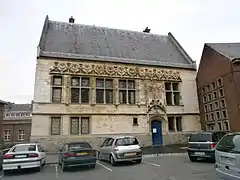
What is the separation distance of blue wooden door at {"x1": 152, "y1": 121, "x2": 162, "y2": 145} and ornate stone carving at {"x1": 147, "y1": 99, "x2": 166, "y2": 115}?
1.05m

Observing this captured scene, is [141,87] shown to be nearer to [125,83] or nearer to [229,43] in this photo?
[125,83]

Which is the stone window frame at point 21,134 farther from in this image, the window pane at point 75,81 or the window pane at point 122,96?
the window pane at point 122,96

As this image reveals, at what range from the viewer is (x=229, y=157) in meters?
5.29

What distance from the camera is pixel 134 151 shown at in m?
10.8

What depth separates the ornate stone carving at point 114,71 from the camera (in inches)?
747

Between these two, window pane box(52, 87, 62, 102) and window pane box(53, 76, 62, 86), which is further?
window pane box(53, 76, 62, 86)

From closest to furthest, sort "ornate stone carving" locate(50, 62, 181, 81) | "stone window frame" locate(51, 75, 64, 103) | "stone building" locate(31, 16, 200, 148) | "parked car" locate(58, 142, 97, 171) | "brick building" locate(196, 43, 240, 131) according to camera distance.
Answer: "parked car" locate(58, 142, 97, 171) → "brick building" locate(196, 43, 240, 131) → "stone building" locate(31, 16, 200, 148) → "stone window frame" locate(51, 75, 64, 103) → "ornate stone carving" locate(50, 62, 181, 81)

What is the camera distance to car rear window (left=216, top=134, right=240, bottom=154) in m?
5.22

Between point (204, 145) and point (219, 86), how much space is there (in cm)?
1009

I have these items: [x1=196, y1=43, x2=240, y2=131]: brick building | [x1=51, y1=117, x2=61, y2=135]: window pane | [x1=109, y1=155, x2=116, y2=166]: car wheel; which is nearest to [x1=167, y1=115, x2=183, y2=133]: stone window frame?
[x1=196, y1=43, x2=240, y2=131]: brick building

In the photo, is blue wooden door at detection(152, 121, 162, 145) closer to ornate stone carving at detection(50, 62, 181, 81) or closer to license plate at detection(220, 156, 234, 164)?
ornate stone carving at detection(50, 62, 181, 81)

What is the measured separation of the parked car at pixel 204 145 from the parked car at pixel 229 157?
4493mm

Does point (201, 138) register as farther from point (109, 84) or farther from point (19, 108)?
point (19, 108)

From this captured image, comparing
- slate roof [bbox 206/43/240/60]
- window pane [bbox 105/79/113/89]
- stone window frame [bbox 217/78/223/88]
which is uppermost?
slate roof [bbox 206/43/240/60]
